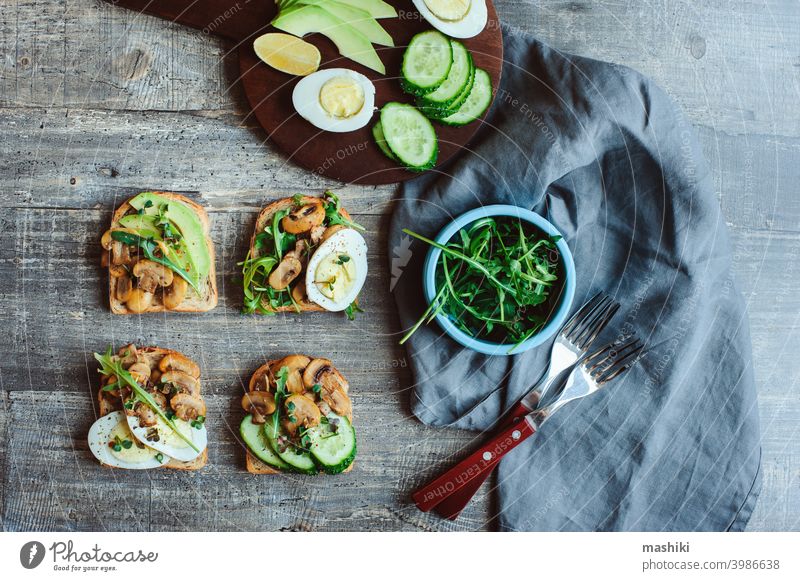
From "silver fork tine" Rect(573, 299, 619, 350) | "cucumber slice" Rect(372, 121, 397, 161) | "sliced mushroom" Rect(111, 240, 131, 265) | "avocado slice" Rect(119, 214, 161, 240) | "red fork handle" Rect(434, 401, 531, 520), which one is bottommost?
"red fork handle" Rect(434, 401, 531, 520)

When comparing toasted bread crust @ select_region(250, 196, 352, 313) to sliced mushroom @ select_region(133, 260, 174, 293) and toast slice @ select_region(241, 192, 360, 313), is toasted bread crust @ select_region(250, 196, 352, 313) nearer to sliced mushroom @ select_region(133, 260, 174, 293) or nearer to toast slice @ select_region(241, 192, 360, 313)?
toast slice @ select_region(241, 192, 360, 313)

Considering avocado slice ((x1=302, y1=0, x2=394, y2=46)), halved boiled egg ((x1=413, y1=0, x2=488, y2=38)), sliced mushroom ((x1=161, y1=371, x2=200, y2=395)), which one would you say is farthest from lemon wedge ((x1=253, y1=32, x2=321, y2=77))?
sliced mushroom ((x1=161, y1=371, x2=200, y2=395))

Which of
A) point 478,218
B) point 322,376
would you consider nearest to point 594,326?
point 478,218

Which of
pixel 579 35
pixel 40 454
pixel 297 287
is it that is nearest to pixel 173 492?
pixel 40 454

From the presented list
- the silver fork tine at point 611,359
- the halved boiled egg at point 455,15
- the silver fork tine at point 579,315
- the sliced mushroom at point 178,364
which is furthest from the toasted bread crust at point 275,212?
the silver fork tine at point 611,359

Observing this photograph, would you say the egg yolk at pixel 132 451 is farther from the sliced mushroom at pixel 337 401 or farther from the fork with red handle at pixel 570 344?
A: the fork with red handle at pixel 570 344

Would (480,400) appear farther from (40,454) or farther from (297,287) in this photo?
(40,454)
